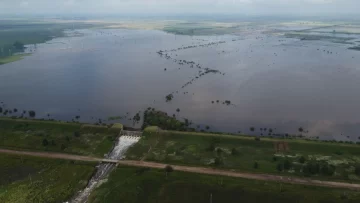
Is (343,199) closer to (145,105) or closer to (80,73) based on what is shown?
(145,105)

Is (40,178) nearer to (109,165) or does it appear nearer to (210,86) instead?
(109,165)

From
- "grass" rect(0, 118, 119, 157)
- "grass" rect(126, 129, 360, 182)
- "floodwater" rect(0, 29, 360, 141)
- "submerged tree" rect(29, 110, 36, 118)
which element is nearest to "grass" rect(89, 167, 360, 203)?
"grass" rect(126, 129, 360, 182)

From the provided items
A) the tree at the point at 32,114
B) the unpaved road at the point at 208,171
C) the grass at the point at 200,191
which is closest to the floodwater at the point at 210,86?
the tree at the point at 32,114

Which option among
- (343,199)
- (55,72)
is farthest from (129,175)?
(55,72)

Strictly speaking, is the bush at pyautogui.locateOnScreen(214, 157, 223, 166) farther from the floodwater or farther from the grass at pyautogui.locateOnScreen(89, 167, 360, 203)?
the floodwater

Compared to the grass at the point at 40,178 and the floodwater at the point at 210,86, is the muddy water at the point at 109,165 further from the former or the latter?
the floodwater at the point at 210,86

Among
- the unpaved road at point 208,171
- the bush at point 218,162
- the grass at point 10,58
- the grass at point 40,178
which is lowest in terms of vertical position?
the grass at point 40,178
